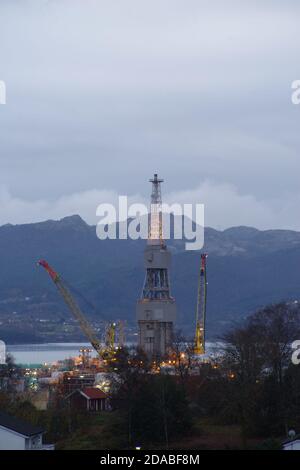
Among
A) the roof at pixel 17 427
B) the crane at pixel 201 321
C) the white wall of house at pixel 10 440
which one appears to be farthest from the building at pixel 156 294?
the white wall of house at pixel 10 440

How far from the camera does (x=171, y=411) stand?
37.1 m

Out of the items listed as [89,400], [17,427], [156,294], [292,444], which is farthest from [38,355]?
[292,444]

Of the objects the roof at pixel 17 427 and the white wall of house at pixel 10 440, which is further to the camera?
the roof at pixel 17 427

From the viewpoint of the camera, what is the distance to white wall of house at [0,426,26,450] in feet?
101

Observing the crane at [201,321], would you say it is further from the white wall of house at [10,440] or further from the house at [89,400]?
the white wall of house at [10,440]

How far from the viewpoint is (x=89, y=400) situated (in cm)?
4819

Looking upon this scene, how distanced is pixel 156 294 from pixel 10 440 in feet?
163

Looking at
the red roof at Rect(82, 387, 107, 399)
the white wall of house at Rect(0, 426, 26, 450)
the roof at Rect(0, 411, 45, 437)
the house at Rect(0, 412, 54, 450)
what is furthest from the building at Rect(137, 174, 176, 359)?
the white wall of house at Rect(0, 426, 26, 450)

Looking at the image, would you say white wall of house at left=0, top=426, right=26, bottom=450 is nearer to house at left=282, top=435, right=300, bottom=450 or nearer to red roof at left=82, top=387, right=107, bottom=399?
house at left=282, top=435, right=300, bottom=450

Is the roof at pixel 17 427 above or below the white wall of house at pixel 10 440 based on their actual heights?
above

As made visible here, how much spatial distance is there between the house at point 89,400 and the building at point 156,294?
90.8 ft

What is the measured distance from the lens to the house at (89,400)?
156 feet
